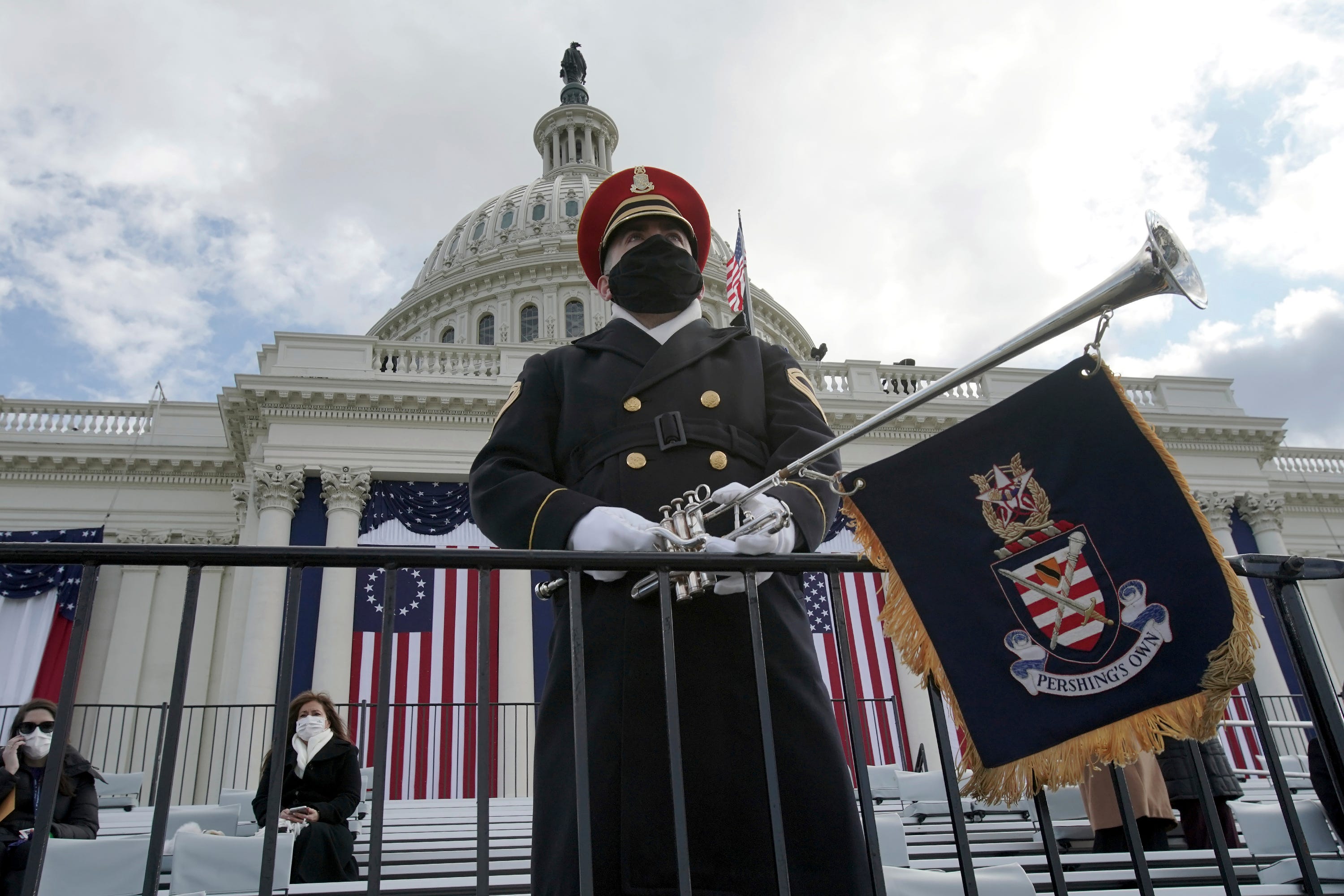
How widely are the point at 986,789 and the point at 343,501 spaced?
1768 centimetres

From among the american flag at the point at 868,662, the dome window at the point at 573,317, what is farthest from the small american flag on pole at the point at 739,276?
the dome window at the point at 573,317

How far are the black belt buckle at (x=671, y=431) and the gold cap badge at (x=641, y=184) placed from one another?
3.55ft

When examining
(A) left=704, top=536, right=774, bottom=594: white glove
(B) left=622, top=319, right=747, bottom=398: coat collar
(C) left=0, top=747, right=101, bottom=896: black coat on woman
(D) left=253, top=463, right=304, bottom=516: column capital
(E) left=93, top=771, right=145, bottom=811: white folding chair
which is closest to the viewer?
(A) left=704, top=536, right=774, bottom=594: white glove

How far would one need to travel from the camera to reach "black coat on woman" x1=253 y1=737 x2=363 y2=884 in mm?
5766

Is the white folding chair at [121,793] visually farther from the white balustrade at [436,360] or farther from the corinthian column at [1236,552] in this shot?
the corinthian column at [1236,552]

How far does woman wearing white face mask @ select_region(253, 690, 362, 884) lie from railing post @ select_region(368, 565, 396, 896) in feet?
12.5

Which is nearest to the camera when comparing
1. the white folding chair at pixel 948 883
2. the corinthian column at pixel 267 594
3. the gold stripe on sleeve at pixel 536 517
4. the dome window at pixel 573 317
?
the gold stripe on sleeve at pixel 536 517

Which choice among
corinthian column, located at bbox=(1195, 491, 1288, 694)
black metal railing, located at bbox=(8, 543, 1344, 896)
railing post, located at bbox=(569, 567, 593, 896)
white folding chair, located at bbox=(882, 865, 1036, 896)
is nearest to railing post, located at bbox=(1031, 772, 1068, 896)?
black metal railing, located at bbox=(8, 543, 1344, 896)

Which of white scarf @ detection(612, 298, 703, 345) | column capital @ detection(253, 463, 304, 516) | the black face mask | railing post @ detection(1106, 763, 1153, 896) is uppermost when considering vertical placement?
column capital @ detection(253, 463, 304, 516)

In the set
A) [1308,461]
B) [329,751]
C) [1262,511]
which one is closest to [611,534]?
[329,751]

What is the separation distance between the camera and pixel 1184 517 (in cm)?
228

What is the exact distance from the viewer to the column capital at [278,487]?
18.3m

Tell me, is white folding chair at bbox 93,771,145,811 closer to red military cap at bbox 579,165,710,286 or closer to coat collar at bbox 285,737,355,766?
coat collar at bbox 285,737,355,766

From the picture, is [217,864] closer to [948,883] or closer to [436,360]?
[948,883]
